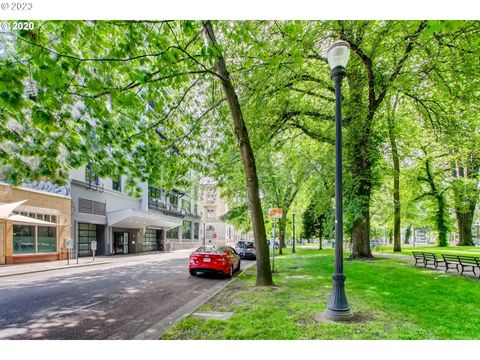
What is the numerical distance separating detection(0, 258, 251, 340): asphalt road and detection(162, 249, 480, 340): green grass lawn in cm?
114

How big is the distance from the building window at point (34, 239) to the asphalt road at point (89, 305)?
9.62 metres

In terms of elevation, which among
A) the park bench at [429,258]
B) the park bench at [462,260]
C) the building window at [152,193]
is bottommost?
the park bench at [429,258]

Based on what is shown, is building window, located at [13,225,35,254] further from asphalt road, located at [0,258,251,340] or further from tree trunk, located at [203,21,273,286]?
tree trunk, located at [203,21,273,286]

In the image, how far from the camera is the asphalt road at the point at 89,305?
579 centimetres

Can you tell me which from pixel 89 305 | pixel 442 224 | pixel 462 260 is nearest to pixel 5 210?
pixel 89 305

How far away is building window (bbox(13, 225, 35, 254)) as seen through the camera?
65.0 ft

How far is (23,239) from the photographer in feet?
67.0

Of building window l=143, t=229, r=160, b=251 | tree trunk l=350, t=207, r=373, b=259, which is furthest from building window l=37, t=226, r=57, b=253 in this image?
tree trunk l=350, t=207, r=373, b=259

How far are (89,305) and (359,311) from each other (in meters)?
6.62

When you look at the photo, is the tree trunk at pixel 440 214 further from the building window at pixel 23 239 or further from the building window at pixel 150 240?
the building window at pixel 23 239

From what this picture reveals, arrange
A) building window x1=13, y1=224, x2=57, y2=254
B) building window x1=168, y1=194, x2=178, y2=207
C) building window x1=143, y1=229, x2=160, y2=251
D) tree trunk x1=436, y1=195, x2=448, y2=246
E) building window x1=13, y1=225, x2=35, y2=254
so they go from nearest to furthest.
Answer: building window x1=13, y1=225, x2=35, y2=254
building window x1=13, y1=224, x2=57, y2=254
tree trunk x1=436, y1=195, x2=448, y2=246
building window x1=143, y1=229, x2=160, y2=251
building window x1=168, y1=194, x2=178, y2=207

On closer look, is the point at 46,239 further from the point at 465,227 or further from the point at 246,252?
the point at 465,227

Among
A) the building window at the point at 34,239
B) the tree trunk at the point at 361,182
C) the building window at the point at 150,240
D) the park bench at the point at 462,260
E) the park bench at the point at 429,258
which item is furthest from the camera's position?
the building window at the point at 150,240

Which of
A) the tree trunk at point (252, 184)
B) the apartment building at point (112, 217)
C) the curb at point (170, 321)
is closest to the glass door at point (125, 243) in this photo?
the apartment building at point (112, 217)
